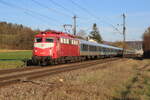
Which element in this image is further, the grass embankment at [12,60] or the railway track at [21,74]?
the grass embankment at [12,60]

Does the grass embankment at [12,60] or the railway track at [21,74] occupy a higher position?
the grass embankment at [12,60]

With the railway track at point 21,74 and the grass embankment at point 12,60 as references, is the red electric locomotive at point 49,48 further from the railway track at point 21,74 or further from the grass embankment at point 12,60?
the railway track at point 21,74

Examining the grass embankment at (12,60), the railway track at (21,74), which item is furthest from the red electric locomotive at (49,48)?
the railway track at (21,74)

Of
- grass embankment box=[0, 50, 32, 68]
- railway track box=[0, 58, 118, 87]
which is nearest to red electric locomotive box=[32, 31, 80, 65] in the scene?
grass embankment box=[0, 50, 32, 68]

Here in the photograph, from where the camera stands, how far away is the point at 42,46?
25.3 meters

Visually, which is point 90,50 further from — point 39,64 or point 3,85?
point 3,85

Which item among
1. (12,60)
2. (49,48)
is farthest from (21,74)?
(12,60)

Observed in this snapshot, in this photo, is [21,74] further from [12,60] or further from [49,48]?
[12,60]

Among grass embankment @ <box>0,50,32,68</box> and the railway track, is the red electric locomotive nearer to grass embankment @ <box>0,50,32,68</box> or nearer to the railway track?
grass embankment @ <box>0,50,32,68</box>

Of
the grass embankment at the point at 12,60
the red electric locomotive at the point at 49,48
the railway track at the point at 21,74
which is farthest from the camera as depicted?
the grass embankment at the point at 12,60

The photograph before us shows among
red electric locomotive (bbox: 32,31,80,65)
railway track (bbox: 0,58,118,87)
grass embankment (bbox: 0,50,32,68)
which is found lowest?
railway track (bbox: 0,58,118,87)

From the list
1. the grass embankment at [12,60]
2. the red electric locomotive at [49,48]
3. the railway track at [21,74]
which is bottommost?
the railway track at [21,74]

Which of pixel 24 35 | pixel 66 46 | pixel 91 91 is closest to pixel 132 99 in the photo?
pixel 91 91

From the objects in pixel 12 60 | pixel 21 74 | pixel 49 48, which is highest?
pixel 49 48
